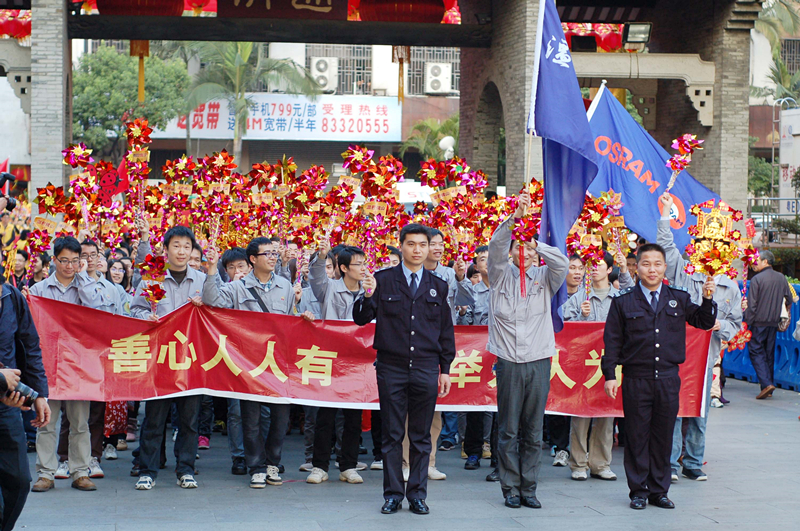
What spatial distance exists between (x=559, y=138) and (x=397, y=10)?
14.3 m

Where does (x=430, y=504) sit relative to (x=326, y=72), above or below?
below

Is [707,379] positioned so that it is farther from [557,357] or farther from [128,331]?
[128,331]

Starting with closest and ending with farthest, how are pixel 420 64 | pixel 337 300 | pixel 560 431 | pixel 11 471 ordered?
pixel 11 471 < pixel 337 300 < pixel 560 431 < pixel 420 64

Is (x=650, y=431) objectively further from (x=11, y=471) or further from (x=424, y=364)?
(x=11, y=471)

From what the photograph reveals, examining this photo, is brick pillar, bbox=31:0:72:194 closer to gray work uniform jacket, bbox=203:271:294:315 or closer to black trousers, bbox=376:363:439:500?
gray work uniform jacket, bbox=203:271:294:315

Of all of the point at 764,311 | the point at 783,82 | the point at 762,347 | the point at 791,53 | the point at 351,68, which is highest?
the point at 791,53

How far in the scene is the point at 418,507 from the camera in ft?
20.1

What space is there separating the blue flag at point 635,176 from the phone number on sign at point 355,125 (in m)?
33.7

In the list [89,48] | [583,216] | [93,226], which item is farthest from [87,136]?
[583,216]

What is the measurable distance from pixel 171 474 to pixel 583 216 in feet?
13.0

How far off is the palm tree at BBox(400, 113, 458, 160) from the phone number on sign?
135 cm

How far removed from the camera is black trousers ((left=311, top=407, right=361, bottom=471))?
277 inches

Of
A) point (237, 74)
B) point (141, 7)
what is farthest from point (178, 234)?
point (237, 74)

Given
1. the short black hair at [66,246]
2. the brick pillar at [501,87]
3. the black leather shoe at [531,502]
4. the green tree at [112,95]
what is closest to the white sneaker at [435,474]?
the black leather shoe at [531,502]
